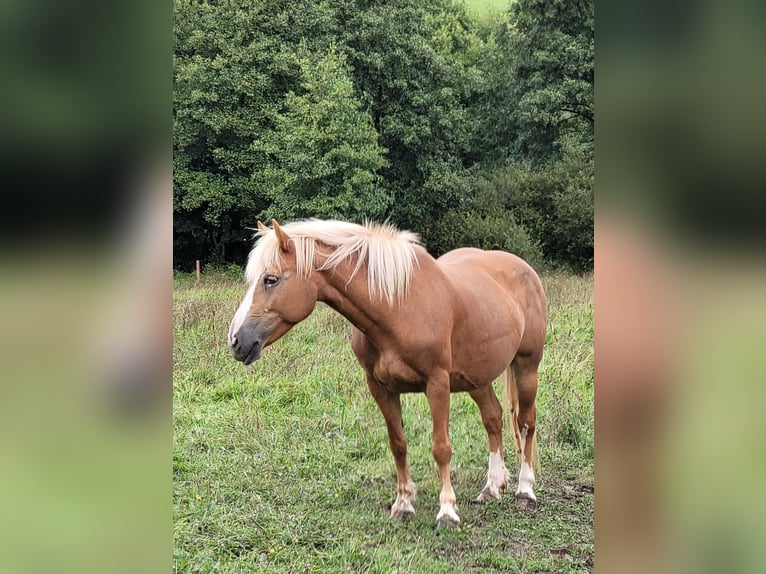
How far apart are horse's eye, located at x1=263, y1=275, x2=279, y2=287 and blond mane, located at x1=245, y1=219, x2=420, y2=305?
39 mm

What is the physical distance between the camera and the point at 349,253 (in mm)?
2924

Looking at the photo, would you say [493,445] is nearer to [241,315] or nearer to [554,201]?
[241,315]

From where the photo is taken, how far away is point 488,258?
13.1 feet

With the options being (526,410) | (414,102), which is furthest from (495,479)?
(414,102)

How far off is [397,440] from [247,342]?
4.22ft

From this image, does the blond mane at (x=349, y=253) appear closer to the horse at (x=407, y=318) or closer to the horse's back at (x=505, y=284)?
the horse at (x=407, y=318)

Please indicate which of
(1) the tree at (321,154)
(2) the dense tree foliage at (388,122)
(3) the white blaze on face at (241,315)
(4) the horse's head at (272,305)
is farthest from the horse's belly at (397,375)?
(1) the tree at (321,154)

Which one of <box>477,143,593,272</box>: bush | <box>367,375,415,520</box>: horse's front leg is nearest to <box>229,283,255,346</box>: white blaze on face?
<box>367,375,415,520</box>: horse's front leg

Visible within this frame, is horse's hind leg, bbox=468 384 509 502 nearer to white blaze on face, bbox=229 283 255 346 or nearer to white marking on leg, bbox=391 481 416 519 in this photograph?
white marking on leg, bbox=391 481 416 519

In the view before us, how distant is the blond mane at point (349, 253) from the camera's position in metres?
2.77
